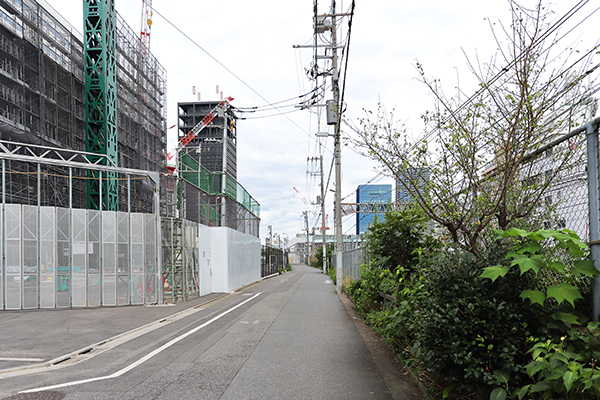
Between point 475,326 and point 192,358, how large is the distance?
528 cm

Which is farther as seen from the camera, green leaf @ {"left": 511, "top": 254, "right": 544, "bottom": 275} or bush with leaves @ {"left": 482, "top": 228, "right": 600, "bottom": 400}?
green leaf @ {"left": 511, "top": 254, "right": 544, "bottom": 275}

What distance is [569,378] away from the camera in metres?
3.23

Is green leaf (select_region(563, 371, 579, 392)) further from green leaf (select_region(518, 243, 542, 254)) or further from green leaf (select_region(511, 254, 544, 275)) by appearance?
green leaf (select_region(518, 243, 542, 254))

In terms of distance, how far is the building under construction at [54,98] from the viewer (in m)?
28.2

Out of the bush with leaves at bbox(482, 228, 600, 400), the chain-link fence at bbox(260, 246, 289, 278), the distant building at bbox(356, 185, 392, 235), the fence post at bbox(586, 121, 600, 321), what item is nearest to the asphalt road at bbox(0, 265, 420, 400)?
the bush with leaves at bbox(482, 228, 600, 400)

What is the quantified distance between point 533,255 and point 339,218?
1807 cm

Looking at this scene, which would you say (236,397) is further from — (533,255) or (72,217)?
(72,217)

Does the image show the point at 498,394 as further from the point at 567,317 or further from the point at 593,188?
the point at 593,188

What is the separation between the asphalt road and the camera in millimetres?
5914

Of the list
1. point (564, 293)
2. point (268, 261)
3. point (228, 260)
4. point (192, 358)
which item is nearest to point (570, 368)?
point (564, 293)

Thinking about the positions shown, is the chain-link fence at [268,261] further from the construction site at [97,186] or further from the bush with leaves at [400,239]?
the bush with leaves at [400,239]

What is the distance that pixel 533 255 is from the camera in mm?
3918

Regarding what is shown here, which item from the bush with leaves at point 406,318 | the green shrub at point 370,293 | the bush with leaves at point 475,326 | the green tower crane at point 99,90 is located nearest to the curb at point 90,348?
the green shrub at point 370,293

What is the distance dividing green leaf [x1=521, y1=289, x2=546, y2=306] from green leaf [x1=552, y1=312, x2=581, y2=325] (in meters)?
0.15
